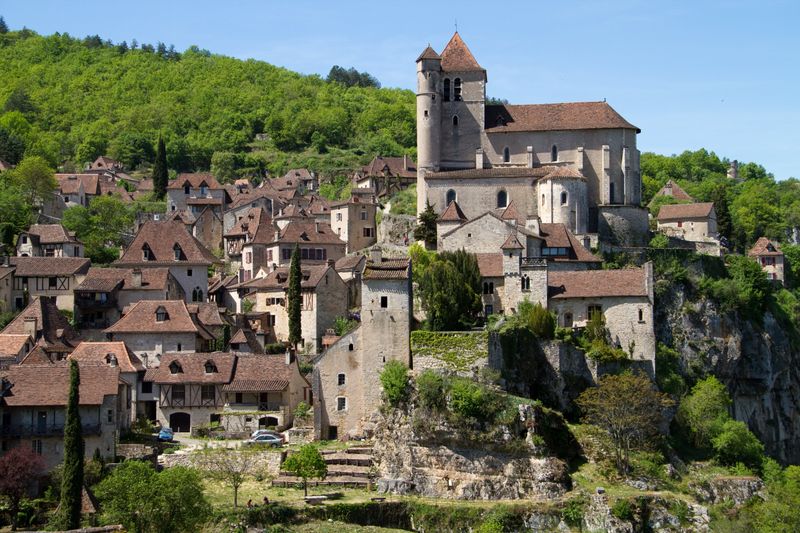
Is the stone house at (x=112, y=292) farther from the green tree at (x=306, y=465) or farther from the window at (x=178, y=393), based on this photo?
the green tree at (x=306, y=465)

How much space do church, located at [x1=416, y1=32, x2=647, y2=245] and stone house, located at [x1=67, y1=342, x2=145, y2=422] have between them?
107 feet

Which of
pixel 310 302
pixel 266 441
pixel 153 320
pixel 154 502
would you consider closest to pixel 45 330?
pixel 153 320

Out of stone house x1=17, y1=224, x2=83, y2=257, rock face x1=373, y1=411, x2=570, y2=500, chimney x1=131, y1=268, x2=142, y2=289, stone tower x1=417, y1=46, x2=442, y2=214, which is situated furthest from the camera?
stone tower x1=417, y1=46, x2=442, y2=214

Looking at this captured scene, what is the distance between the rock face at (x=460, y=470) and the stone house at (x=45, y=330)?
71.0 ft

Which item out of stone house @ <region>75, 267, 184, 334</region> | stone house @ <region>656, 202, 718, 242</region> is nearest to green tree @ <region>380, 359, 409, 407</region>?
stone house @ <region>75, 267, 184, 334</region>

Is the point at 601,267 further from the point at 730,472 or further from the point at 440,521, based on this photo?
the point at 440,521

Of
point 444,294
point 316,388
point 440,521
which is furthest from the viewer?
point 444,294

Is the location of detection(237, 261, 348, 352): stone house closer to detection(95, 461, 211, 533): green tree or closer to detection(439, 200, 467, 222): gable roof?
detection(439, 200, 467, 222): gable roof

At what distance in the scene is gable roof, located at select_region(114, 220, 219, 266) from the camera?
8312 cm

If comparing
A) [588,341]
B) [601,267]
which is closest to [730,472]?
[588,341]

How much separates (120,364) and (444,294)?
19.7m

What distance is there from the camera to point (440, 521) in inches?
2258

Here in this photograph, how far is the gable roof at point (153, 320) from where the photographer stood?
71625 mm

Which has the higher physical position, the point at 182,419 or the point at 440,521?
the point at 182,419
